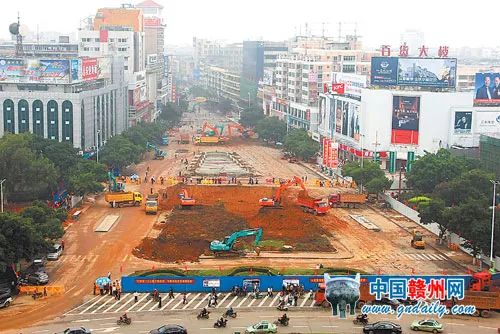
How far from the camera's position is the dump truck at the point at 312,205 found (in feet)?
218

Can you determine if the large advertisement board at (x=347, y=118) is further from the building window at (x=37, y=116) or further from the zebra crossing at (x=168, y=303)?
the zebra crossing at (x=168, y=303)

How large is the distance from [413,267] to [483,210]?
19.1 ft

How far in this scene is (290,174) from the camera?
92.5m

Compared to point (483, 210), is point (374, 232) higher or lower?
lower

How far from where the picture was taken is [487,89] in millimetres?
92000

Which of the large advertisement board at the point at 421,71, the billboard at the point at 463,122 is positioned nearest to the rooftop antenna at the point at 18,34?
the large advertisement board at the point at 421,71

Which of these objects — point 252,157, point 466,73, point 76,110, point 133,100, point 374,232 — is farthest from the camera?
point 466,73

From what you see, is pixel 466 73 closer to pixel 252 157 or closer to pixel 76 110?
pixel 252 157

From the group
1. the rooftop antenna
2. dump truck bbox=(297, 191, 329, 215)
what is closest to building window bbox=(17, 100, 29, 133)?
the rooftop antenna

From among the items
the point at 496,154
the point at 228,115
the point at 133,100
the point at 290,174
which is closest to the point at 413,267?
the point at 496,154

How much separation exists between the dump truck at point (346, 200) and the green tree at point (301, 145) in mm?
30287

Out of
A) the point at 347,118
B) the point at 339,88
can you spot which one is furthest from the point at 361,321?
the point at 339,88

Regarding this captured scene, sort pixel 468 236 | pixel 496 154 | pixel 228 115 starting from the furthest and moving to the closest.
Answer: pixel 228 115
pixel 496 154
pixel 468 236

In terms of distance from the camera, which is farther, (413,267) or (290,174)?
(290,174)
